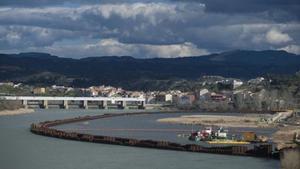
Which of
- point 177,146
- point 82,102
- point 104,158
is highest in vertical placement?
point 82,102

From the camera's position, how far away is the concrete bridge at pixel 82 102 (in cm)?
17200

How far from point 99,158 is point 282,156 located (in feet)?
79.3

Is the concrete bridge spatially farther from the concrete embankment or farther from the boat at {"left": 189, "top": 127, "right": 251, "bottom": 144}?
the boat at {"left": 189, "top": 127, "right": 251, "bottom": 144}

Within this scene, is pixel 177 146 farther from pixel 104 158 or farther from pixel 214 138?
pixel 214 138

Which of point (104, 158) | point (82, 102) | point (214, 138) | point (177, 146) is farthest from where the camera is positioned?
point (82, 102)

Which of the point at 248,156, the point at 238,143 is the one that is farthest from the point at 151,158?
the point at 238,143

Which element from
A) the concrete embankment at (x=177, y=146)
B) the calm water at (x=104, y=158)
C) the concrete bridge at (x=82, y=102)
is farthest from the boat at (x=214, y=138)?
the concrete bridge at (x=82, y=102)

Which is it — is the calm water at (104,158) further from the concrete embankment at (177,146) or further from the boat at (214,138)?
the boat at (214,138)

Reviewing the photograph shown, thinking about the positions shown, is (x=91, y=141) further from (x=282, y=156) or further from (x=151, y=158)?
(x=282, y=156)

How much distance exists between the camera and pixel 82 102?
609 ft

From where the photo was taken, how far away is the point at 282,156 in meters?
24.1

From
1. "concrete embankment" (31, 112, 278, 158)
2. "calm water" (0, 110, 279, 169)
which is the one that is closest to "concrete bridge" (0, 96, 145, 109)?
"concrete embankment" (31, 112, 278, 158)

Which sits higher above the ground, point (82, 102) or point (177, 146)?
point (82, 102)

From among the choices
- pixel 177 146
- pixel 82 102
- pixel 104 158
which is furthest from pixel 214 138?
pixel 82 102
